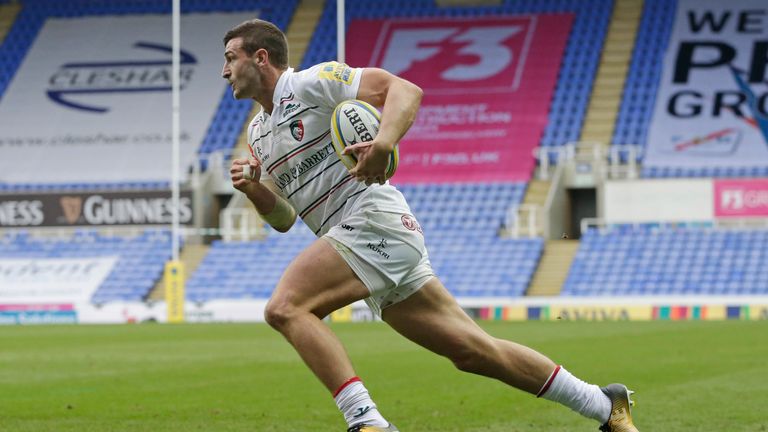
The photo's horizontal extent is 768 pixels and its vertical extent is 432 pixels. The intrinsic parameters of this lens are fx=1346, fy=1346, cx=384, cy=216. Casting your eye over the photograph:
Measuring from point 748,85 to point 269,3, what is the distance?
48.6ft

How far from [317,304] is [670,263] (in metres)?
25.0

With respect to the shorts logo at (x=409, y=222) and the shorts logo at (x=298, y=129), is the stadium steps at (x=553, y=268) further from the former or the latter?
the shorts logo at (x=298, y=129)

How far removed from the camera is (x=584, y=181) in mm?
33469

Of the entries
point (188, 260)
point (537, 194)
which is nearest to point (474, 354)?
point (537, 194)

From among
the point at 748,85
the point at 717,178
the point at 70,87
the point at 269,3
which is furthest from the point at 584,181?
the point at 70,87

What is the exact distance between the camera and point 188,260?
115ft

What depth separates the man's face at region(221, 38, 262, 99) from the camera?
6.27 m

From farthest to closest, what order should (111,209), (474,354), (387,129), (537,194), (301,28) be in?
(301,28) < (111,209) < (537,194) < (474,354) < (387,129)

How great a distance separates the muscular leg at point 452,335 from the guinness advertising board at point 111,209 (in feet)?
93.2

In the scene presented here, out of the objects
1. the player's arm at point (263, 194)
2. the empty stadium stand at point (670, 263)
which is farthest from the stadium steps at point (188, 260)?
the player's arm at point (263, 194)

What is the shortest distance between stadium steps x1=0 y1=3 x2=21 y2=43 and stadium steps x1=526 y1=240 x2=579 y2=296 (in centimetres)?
2017

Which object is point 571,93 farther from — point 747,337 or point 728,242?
point 747,337

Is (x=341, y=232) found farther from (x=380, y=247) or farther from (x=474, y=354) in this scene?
(x=474, y=354)

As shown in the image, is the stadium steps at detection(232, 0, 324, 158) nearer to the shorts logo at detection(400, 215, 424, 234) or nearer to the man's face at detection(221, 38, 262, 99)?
the man's face at detection(221, 38, 262, 99)
